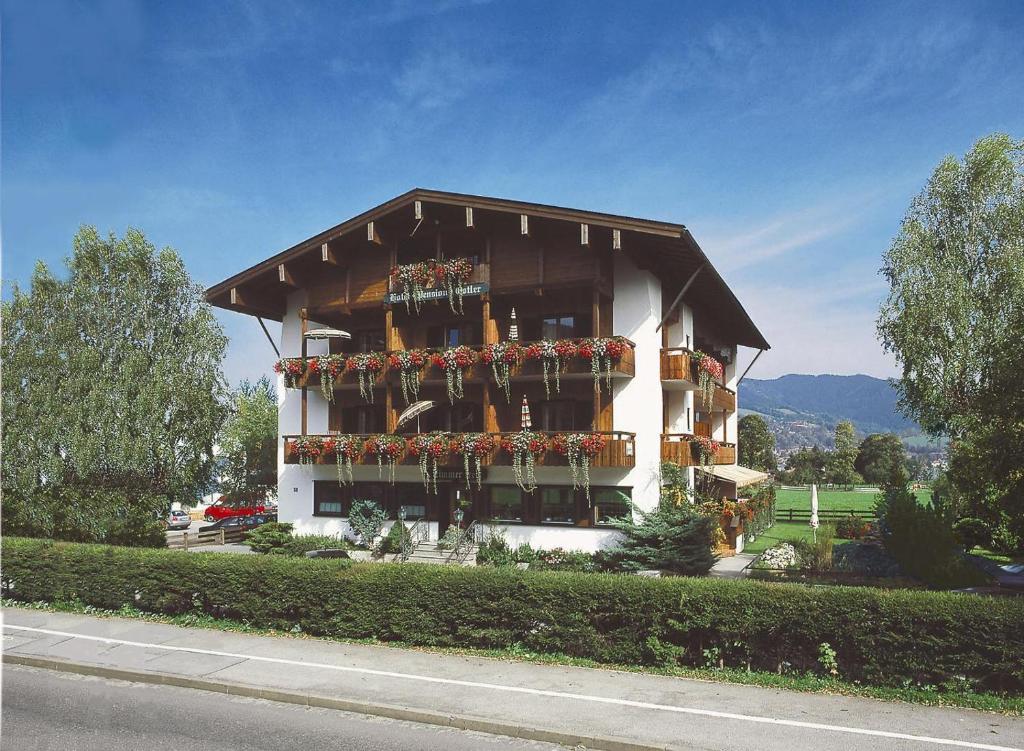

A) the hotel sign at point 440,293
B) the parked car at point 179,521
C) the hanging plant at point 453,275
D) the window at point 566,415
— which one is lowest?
the parked car at point 179,521

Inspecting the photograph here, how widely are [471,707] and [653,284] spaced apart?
18.2m

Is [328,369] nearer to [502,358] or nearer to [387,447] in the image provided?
[387,447]

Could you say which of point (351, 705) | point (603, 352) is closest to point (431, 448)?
point (603, 352)

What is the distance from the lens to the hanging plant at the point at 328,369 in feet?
93.5

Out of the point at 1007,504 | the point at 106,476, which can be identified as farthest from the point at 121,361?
the point at 1007,504

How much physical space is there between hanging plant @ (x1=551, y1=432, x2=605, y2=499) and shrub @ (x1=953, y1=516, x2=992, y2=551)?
16291 mm

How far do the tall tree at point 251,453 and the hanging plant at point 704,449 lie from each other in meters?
28.0

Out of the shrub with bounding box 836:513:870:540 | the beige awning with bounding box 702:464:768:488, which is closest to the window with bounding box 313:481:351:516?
the beige awning with bounding box 702:464:768:488

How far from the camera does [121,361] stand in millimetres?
23797

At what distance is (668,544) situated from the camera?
22.1m

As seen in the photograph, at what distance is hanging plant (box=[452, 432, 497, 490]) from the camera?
2556cm

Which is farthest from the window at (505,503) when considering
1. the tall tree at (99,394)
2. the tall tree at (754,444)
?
the tall tree at (754,444)

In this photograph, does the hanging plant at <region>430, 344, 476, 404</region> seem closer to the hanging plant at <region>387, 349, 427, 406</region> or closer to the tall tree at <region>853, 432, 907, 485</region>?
the hanging plant at <region>387, 349, 427, 406</region>

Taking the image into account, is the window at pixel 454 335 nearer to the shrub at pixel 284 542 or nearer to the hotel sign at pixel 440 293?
the hotel sign at pixel 440 293
